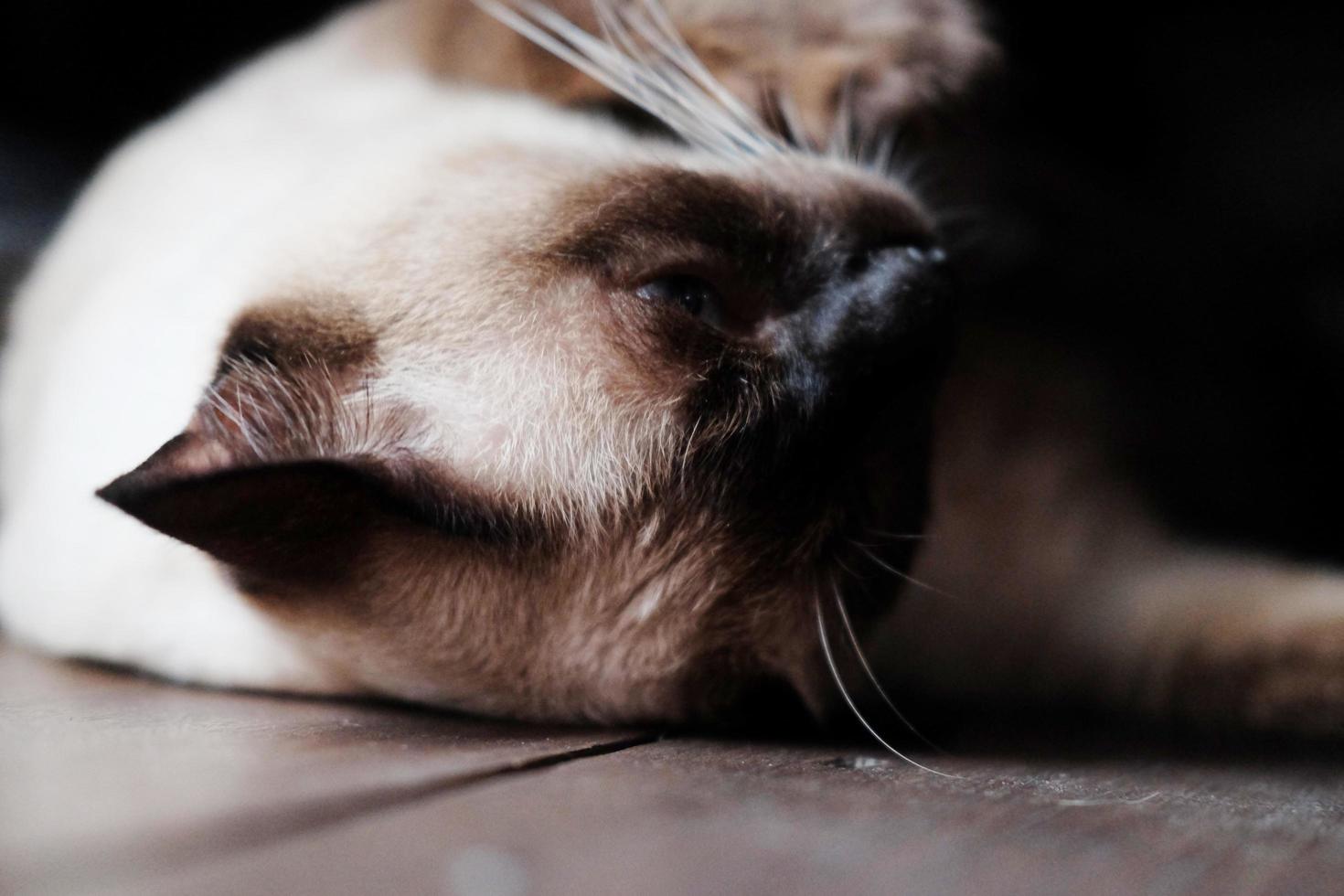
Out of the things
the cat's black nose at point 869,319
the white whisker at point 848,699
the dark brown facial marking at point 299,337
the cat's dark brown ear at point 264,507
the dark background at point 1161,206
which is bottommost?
the white whisker at point 848,699

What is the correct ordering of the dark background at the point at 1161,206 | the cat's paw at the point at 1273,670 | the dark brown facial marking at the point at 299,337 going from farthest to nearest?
the dark background at the point at 1161,206
the cat's paw at the point at 1273,670
the dark brown facial marking at the point at 299,337

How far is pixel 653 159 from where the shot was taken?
999mm

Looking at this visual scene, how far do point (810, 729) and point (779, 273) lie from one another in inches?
14.7

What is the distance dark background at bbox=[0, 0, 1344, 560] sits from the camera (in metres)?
1.48

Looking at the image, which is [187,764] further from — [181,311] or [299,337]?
[181,311]

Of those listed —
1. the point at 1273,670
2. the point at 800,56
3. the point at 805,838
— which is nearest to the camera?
the point at 805,838

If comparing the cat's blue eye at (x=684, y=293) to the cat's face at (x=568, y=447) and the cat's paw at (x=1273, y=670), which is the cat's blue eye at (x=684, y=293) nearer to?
the cat's face at (x=568, y=447)

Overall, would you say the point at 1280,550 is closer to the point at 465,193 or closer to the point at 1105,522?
the point at 1105,522

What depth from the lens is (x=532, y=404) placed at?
32.4 inches

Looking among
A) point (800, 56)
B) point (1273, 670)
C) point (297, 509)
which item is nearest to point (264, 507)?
point (297, 509)

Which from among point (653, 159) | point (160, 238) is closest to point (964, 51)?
point (653, 159)

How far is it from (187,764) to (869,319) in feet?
1.84

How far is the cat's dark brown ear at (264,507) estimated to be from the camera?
731 mm

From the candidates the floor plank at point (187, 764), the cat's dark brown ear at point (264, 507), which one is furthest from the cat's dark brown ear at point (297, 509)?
the floor plank at point (187, 764)
